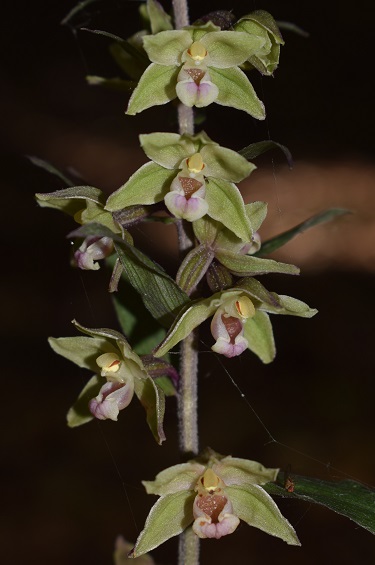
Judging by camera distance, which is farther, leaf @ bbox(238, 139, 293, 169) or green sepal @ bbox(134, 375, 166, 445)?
green sepal @ bbox(134, 375, 166, 445)

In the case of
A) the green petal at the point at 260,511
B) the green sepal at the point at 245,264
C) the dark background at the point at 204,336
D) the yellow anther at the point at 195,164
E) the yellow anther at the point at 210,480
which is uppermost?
the yellow anther at the point at 195,164

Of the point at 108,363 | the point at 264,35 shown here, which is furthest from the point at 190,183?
the point at 108,363

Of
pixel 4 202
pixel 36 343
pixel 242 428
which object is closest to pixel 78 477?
pixel 242 428

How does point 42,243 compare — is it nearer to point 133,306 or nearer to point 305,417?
point 305,417

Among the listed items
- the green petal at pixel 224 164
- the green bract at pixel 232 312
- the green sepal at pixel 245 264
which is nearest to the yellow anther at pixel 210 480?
the green bract at pixel 232 312

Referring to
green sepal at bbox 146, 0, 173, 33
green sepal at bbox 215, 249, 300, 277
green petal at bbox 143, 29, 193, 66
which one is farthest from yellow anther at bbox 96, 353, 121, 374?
green sepal at bbox 146, 0, 173, 33

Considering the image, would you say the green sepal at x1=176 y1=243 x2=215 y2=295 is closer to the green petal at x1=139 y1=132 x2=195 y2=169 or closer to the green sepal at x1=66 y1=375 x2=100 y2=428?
the green petal at x1=139 y1=132 x2=195 y2=169

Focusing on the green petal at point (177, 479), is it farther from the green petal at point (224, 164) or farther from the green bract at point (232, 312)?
A: the green petal at point (224, 164)
